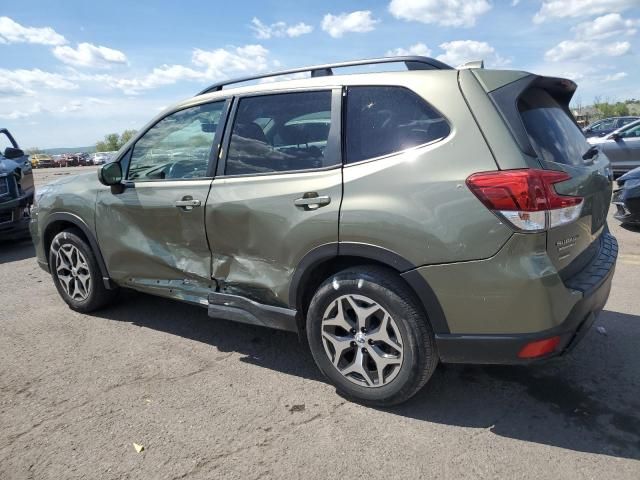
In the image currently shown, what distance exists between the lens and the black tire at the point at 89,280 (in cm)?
440

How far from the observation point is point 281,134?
3250 millimetres

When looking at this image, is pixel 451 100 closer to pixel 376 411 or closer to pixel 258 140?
pixel 258 140

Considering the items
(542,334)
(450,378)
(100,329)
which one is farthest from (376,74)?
(100,329)

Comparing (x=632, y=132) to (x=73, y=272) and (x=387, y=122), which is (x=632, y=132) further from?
(x=73, y=272)

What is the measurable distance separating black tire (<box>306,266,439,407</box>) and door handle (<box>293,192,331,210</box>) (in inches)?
15.8

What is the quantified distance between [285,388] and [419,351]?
980 mm

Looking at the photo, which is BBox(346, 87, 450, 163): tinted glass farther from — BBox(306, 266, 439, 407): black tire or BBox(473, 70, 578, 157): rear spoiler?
BBox(306, 266, 439, 407): black tire

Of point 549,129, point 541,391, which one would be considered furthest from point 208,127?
point 541,391

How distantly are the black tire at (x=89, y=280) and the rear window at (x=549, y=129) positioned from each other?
3.54m

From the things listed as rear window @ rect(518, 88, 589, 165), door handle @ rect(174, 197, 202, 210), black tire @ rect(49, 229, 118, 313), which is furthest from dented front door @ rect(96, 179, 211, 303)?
rear window @ rect(518, 88, 589, 165)

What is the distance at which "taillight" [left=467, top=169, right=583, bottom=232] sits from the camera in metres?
2.38

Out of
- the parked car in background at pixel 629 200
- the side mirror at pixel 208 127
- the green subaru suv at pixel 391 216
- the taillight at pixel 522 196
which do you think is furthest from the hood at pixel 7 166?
the parked car in background at pixel 629 200

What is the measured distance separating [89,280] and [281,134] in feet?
7.82

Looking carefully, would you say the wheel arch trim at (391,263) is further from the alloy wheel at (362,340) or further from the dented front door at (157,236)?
the dented front door at (157,236)
